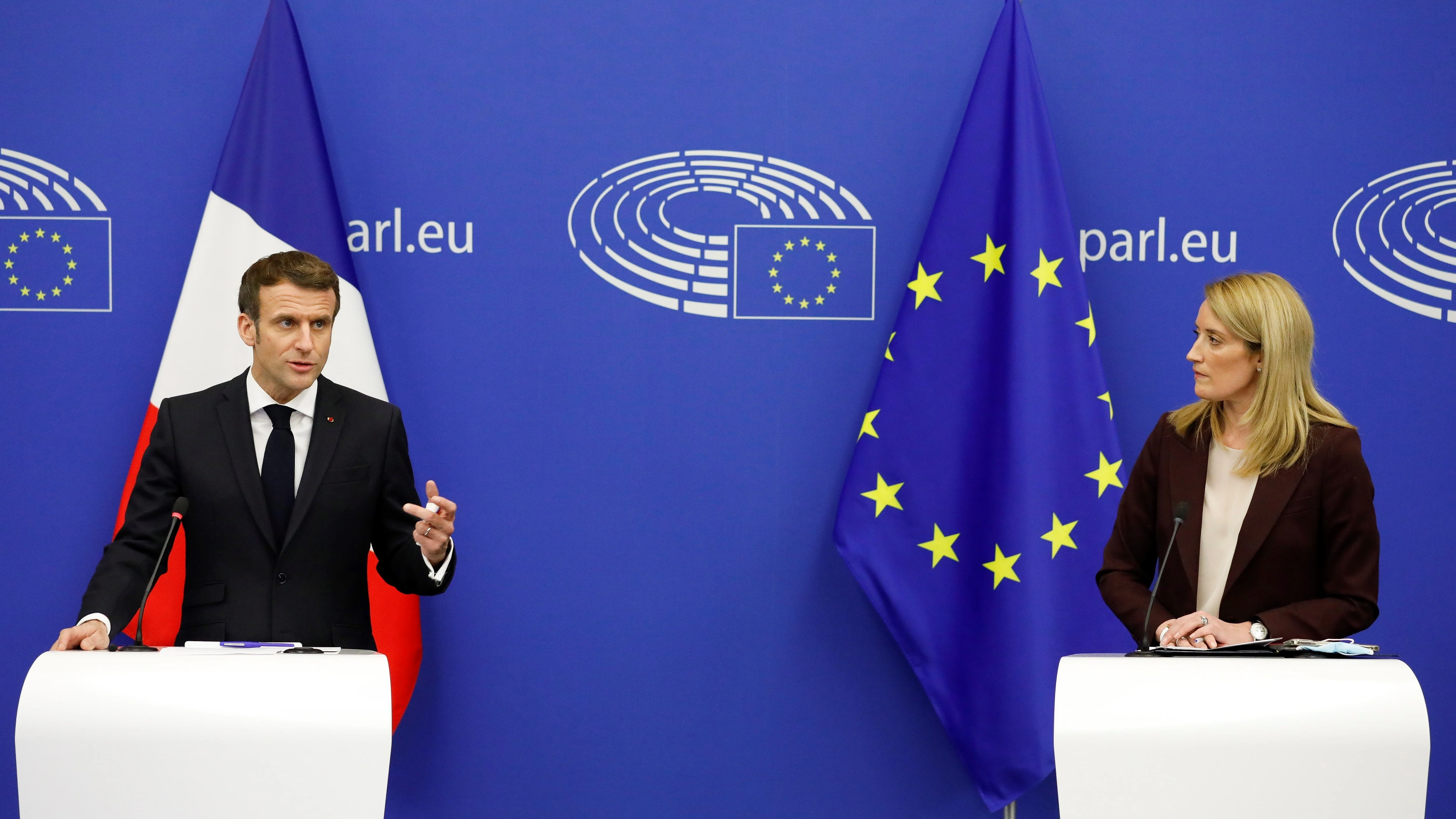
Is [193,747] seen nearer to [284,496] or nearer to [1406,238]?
[284,496]

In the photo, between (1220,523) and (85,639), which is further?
(1220,523)

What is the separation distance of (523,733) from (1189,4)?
2.91 meters

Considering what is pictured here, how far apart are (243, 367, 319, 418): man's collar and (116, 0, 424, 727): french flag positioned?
0.76 m

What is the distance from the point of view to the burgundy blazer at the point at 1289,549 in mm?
2205

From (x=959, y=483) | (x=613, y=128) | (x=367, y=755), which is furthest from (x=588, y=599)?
(x=367, y=755)

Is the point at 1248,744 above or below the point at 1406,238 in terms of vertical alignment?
below

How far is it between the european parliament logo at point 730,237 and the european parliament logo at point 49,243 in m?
1.42

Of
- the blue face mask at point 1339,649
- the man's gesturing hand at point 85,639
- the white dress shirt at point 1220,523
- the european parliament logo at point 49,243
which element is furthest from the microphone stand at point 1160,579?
the european parliament logo at point 49,243

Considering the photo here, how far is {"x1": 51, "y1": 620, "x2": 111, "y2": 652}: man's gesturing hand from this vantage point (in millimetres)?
1924

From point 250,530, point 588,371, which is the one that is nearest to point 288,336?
→ point 250,530

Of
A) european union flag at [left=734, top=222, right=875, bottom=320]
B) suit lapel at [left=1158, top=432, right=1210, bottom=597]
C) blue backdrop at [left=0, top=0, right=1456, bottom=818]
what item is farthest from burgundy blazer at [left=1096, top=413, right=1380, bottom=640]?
european union flag at [left=734, top=222, right=875, bottom=320]

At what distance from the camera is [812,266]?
341cm

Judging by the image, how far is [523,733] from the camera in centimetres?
343

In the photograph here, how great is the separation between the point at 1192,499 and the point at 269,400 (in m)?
1.93
